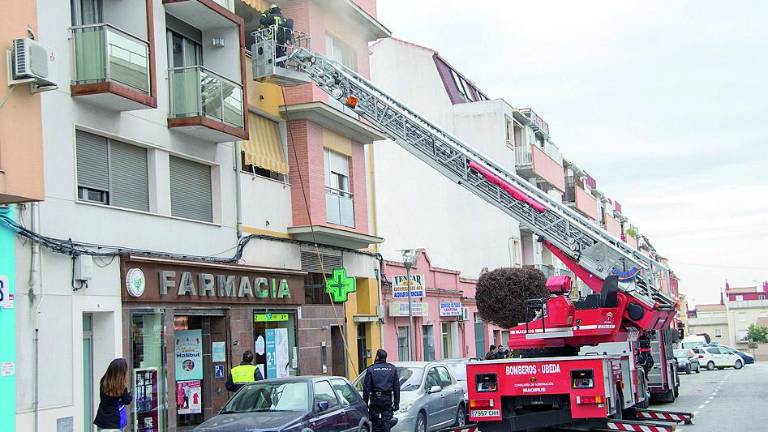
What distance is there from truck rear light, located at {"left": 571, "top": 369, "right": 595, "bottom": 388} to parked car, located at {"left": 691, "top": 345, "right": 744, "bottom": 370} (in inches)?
1449

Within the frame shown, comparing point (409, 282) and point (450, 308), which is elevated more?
point (409, 282)

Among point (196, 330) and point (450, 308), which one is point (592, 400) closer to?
point (196, 330)

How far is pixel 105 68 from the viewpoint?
49.5ft

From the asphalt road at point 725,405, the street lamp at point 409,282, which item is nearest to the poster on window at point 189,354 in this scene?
the street lamp at point 409,282

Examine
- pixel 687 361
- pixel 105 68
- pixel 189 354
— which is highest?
pixel 105 68

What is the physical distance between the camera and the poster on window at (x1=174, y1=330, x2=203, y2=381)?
18.0 meters

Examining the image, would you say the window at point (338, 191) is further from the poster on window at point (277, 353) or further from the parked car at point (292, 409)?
the parked car at point (292, 409)

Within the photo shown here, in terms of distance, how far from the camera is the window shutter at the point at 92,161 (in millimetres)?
15359

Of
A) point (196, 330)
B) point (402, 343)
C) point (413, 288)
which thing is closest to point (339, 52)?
point (413, 288)

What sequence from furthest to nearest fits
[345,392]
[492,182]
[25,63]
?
1. [492,182]
2. [345,392]
3. [25,63]

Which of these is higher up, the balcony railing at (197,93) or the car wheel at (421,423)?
the balcony railing at (197,93)

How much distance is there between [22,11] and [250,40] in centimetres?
985

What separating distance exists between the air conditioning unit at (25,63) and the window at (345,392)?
619cm

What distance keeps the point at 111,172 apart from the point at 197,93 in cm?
261
